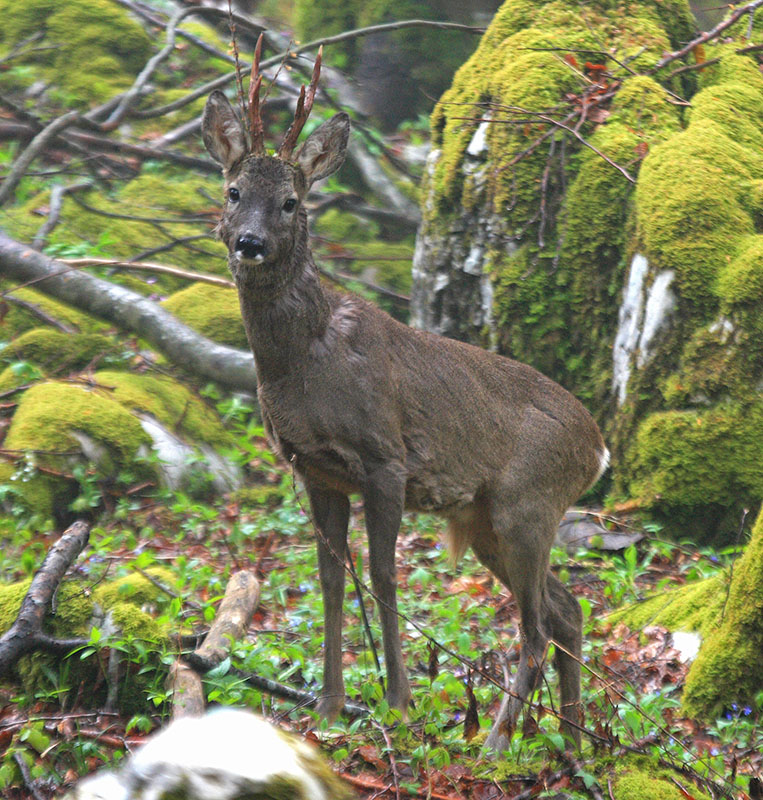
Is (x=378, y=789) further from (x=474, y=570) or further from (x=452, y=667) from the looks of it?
(x=474, y=570)

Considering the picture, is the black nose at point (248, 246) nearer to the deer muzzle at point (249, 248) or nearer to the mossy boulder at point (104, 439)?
the deer muzzle at point (249, 248)

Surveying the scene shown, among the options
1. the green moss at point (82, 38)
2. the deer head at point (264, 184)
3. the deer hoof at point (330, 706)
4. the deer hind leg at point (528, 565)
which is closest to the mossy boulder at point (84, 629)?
the deer hoof at point (330, 706)

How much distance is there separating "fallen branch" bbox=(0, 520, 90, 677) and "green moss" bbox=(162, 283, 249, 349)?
5.57 meters

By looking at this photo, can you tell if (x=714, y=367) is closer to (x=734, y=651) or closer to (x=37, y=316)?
(x=734, y=651)

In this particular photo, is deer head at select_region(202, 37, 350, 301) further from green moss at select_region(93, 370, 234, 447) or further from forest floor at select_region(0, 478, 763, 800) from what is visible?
green moss at select_region(93, 370, 234, 447)

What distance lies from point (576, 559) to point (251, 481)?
3.01 m

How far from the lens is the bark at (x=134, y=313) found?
372 inches

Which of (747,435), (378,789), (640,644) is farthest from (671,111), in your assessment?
(378,789)

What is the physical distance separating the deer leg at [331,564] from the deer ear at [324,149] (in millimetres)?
1612

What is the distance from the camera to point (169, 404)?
9.34 m

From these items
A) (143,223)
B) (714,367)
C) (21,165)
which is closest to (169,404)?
(21,165)

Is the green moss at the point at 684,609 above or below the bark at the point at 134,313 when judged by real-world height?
below

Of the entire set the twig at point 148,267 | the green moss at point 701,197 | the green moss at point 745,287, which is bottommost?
the twig at point 148,267

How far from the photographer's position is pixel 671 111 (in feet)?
28.8
